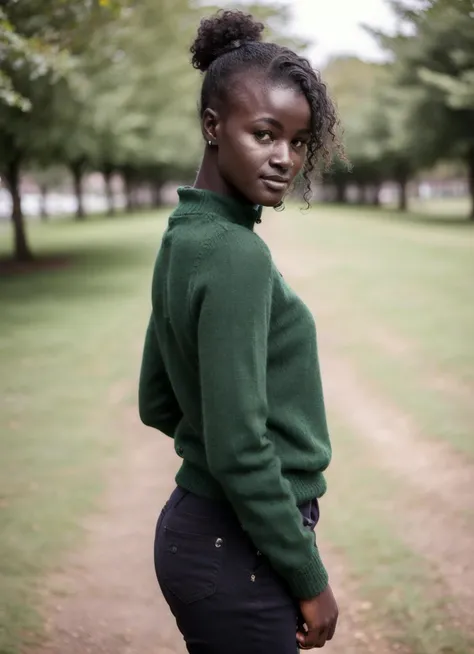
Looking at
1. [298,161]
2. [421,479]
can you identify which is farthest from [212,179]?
[421,479]

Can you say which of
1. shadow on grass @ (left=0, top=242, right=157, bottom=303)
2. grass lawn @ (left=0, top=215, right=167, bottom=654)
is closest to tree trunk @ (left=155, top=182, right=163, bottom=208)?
shadow on grass @ (left=0, top=242, right=157, bottom=303)

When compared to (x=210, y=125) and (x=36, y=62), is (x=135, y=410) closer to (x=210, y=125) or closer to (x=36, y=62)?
(x=210, y=125)

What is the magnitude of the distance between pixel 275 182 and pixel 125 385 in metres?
6.49

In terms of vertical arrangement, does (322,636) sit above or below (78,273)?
above

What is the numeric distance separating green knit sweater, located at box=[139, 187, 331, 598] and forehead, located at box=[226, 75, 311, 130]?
19 cm

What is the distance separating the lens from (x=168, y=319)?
1.66 m

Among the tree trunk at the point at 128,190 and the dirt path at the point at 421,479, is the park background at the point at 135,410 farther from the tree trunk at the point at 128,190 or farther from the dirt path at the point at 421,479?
the tree trunk at the point at 128,190

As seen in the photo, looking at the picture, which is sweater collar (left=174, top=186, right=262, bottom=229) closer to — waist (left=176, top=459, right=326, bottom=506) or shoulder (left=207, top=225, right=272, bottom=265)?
shoulder (left=207, top=225, right=272, bottom=265)

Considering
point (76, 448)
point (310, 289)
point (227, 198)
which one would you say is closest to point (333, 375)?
point (76, 448)

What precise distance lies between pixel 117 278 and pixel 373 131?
3076 centimetres

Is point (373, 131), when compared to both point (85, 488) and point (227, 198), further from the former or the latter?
point (227, 198)

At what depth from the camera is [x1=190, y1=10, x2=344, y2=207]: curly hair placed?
1.61m

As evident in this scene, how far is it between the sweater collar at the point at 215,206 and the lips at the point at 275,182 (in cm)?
7

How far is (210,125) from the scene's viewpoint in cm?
165
